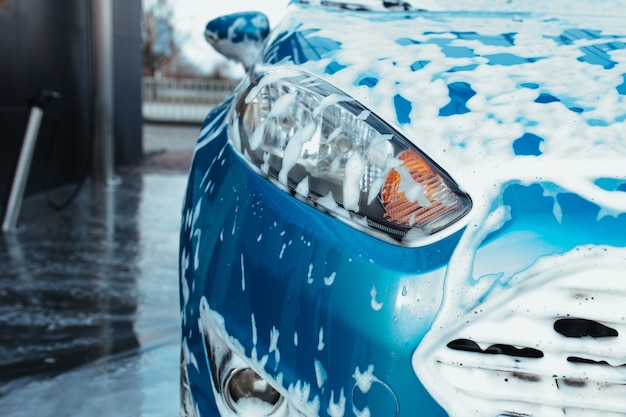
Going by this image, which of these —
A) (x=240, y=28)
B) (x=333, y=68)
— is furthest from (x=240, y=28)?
(x=333, y=68)

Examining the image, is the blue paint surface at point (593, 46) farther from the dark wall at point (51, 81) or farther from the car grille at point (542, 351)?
the dark wall at point (51, 81)

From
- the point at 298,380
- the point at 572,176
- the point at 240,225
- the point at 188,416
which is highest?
the point at 572,176

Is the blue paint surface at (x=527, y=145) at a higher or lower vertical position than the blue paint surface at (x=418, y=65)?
lower

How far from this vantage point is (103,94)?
23.5 feet

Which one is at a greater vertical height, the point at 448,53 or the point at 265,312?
the point at 448,53

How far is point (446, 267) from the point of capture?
1119 millimetres

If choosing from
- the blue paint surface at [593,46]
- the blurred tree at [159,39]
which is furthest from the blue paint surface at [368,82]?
the blurred tree at [159,39]

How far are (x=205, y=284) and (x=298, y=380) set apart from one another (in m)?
0.29

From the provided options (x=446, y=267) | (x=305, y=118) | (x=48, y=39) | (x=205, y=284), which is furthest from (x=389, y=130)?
(x=48, y=39)

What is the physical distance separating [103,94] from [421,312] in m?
6.61

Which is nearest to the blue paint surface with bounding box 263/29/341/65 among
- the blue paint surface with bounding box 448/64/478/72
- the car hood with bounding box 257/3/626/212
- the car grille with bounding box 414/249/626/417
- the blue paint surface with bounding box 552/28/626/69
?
the car hood with bounding box 257/3/626/212

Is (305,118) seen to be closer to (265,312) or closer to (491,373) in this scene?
(265,312)

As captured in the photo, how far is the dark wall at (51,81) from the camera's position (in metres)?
5.68

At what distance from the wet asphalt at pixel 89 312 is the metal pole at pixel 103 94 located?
1.34m
